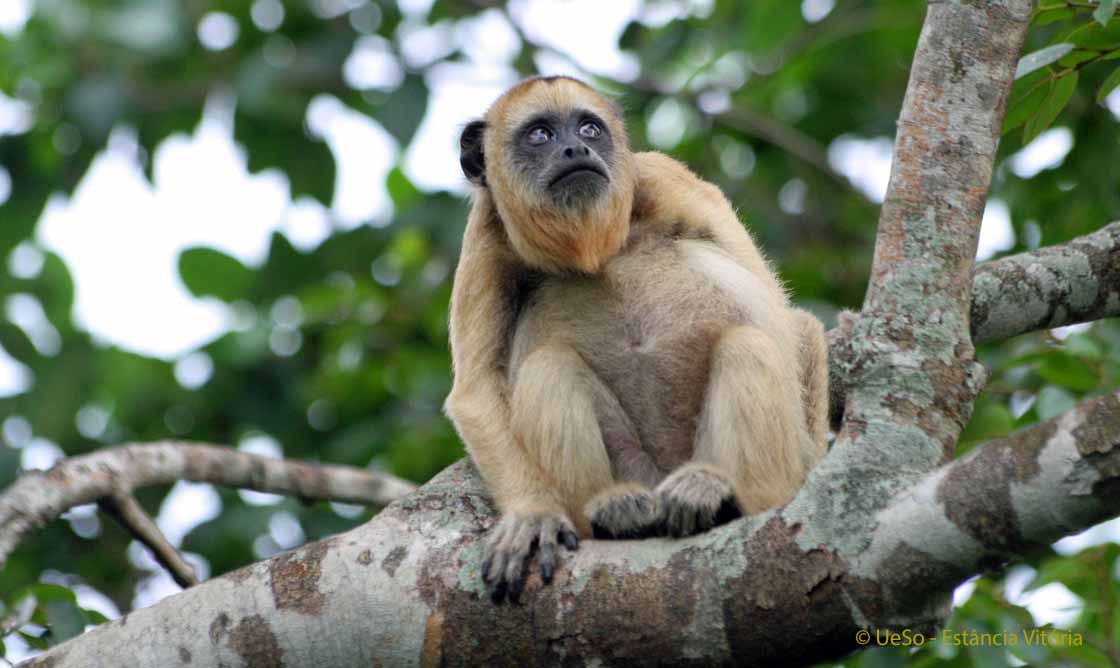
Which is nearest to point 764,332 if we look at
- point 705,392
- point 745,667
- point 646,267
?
point 705,392

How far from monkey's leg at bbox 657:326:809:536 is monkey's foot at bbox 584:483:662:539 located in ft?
0.50

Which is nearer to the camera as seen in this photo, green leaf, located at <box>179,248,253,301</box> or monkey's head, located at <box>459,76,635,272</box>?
monkey's head, located at <box>459,76,635,272</box>

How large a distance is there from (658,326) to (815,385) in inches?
28.9

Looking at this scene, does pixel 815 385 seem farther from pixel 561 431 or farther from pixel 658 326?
pixel 561 431

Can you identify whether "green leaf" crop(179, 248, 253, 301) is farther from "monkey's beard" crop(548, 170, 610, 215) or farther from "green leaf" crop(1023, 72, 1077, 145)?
"green leaf" crop(1023, 72, 1077, 145)

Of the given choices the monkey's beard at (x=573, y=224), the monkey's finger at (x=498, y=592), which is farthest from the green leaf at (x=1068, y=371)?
the monkey's finger at (x=498, y=592)

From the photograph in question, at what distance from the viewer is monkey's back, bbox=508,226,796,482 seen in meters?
5.41

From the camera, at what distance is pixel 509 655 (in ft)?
13.0

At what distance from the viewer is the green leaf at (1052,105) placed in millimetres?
4398

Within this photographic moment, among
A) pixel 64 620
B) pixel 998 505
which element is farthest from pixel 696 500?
pixel 64 620

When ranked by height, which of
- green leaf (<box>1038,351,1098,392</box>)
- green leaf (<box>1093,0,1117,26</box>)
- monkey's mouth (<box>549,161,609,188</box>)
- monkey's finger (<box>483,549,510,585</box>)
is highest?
green leaf (<box>1093,0,1117,26</box>)

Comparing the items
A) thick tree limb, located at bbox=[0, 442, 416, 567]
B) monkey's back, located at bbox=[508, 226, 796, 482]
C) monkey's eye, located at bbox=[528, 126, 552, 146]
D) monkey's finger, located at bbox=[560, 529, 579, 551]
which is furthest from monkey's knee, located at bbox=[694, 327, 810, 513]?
thick tree limb, located at bbox=[0, 442, 416, 567]

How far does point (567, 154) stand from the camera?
6.12 metres

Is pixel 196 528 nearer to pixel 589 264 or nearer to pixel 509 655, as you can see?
pixel 589 264
